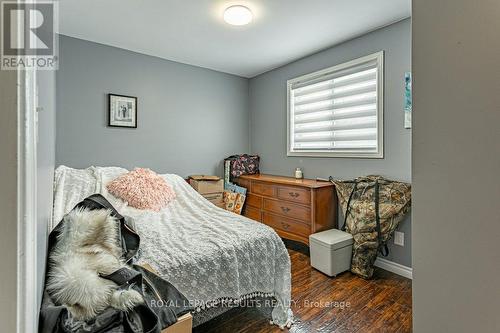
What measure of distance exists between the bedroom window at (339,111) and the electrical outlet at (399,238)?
83cm

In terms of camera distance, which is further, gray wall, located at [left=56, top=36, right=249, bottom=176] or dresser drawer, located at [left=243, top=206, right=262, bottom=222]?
dresser drawer, located at [left=243, top=206, right=262, bottom=222]

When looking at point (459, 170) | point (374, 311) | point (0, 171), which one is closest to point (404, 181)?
point (374, 311)

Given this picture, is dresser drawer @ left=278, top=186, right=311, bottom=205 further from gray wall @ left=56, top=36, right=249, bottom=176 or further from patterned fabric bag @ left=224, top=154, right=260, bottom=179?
gray wall @ left=56, top=36, right=249, bottom=176

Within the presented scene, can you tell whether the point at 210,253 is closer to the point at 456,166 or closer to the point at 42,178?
the point at 42,178

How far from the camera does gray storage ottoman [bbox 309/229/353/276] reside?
8.21 ft

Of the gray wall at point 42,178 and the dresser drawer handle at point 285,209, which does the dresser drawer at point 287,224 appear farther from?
the gray wall at point 42,178

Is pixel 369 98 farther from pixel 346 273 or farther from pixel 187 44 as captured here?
pixel 187 44

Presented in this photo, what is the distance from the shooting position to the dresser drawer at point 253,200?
3.67m

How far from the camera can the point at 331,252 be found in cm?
249

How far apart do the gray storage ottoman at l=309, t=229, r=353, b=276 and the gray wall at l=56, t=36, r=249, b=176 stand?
2.15 meters

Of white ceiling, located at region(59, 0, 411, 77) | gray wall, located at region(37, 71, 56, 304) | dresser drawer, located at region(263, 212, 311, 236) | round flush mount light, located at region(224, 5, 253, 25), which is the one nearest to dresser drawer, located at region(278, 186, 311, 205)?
dresser drawer, located at region(263, 212, 311, 236)

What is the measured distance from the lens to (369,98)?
9.50ft

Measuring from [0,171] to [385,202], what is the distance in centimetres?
275

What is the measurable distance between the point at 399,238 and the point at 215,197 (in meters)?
2.37
